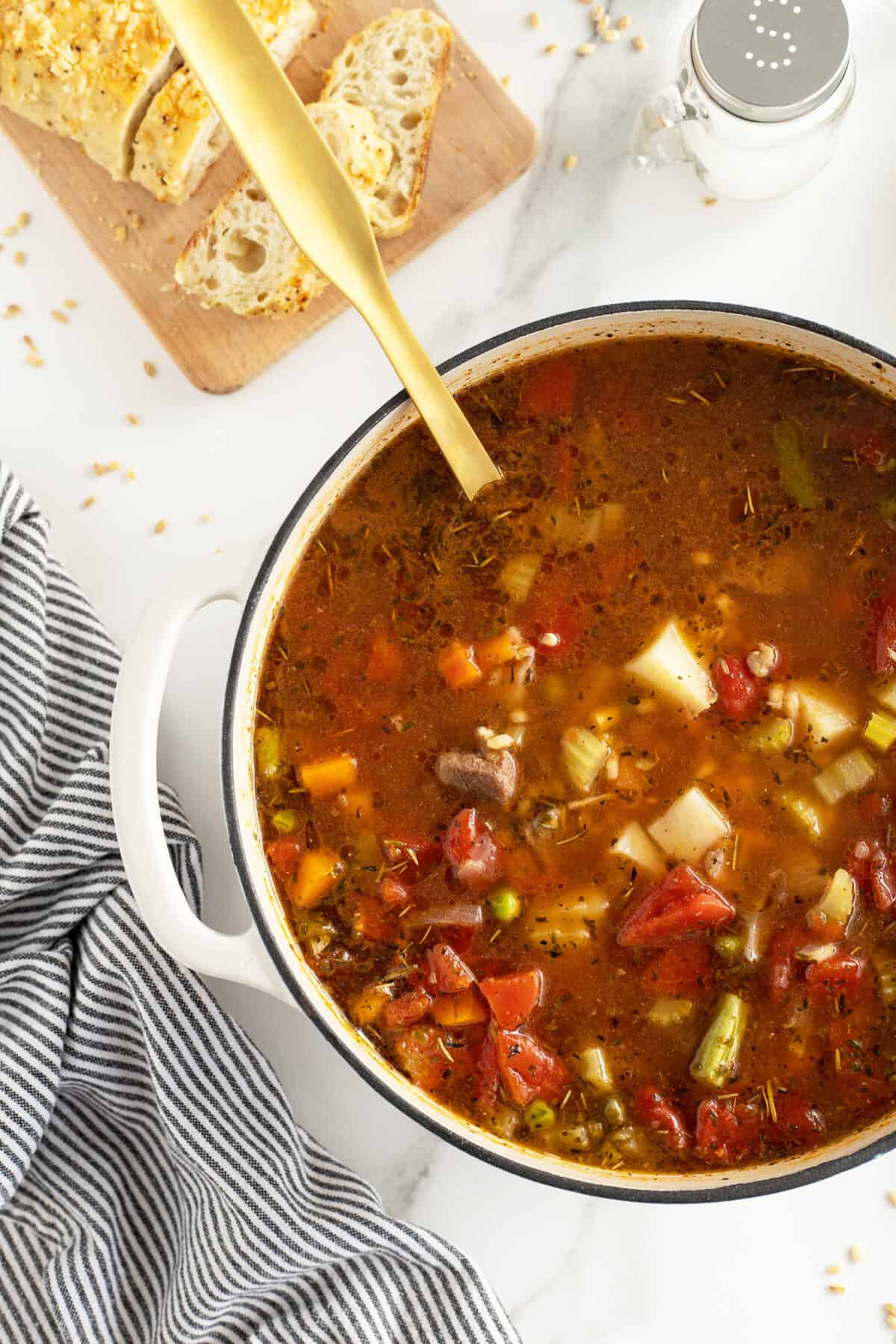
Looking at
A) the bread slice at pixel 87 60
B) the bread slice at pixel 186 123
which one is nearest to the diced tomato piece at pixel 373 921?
the bread slice at pixel 186 123

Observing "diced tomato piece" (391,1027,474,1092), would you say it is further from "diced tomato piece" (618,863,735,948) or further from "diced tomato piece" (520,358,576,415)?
"diced tomato piece" (520,358,576,415)

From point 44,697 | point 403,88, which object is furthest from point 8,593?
point 403,88

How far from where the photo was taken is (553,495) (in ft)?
9.32

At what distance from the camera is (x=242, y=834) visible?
2682 millimetres

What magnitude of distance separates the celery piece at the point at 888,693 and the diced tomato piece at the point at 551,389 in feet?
2.97

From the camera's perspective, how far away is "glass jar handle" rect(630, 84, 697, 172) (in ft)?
10.0

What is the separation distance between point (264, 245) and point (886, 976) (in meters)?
2.28

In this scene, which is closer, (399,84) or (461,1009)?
(461,1009)

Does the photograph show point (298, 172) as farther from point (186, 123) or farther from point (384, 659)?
point (384, 659)

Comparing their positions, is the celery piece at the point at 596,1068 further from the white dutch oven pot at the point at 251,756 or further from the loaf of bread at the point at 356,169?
the loaf of bread at the point at 356,169

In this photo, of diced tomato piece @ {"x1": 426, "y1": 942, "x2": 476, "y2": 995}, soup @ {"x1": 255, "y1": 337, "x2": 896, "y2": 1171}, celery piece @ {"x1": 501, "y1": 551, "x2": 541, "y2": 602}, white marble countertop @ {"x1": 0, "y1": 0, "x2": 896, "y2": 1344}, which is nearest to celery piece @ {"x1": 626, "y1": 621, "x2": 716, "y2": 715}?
soup @ {"x1": 255, "y1": 337, "x2": 896, "y2": 1171}

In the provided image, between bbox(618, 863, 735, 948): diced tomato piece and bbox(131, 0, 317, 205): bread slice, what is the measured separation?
210 cm

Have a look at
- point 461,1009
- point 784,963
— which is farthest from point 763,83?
point 461,1009

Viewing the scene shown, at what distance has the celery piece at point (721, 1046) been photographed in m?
2.74
